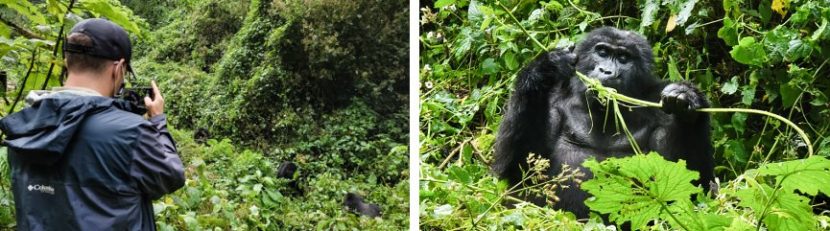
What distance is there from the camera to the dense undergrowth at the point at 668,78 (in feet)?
3.93

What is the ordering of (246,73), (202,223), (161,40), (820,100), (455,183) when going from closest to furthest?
1. (820,100)
2. (455,183)
3. (202,223)
4. (161,40)
5. (246,73)

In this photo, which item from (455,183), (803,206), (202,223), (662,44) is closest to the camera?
(803,206)

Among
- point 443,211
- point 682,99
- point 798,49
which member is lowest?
point 443,211

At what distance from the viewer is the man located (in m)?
1.17

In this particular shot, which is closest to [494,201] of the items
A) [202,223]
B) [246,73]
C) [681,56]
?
[681,56]

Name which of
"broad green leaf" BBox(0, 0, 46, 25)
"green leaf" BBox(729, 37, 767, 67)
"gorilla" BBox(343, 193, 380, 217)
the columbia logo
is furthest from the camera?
"gorilla" BBox(343, 193, 380, 217)

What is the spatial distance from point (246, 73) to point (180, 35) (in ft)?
2.30

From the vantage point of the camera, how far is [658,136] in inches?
55.9

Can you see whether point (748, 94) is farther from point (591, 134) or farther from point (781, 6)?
point (591, 134)

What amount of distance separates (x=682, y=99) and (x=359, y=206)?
274 centimetres

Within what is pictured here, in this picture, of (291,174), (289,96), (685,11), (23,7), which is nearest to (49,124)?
(23,7)

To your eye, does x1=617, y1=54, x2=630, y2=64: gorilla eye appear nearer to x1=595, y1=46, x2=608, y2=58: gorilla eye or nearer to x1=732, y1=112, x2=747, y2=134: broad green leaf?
x1=595, y1=46, x2=608, y2=58: gorilla eye

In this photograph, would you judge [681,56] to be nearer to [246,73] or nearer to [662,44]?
[662,44]

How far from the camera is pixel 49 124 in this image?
118 cm
